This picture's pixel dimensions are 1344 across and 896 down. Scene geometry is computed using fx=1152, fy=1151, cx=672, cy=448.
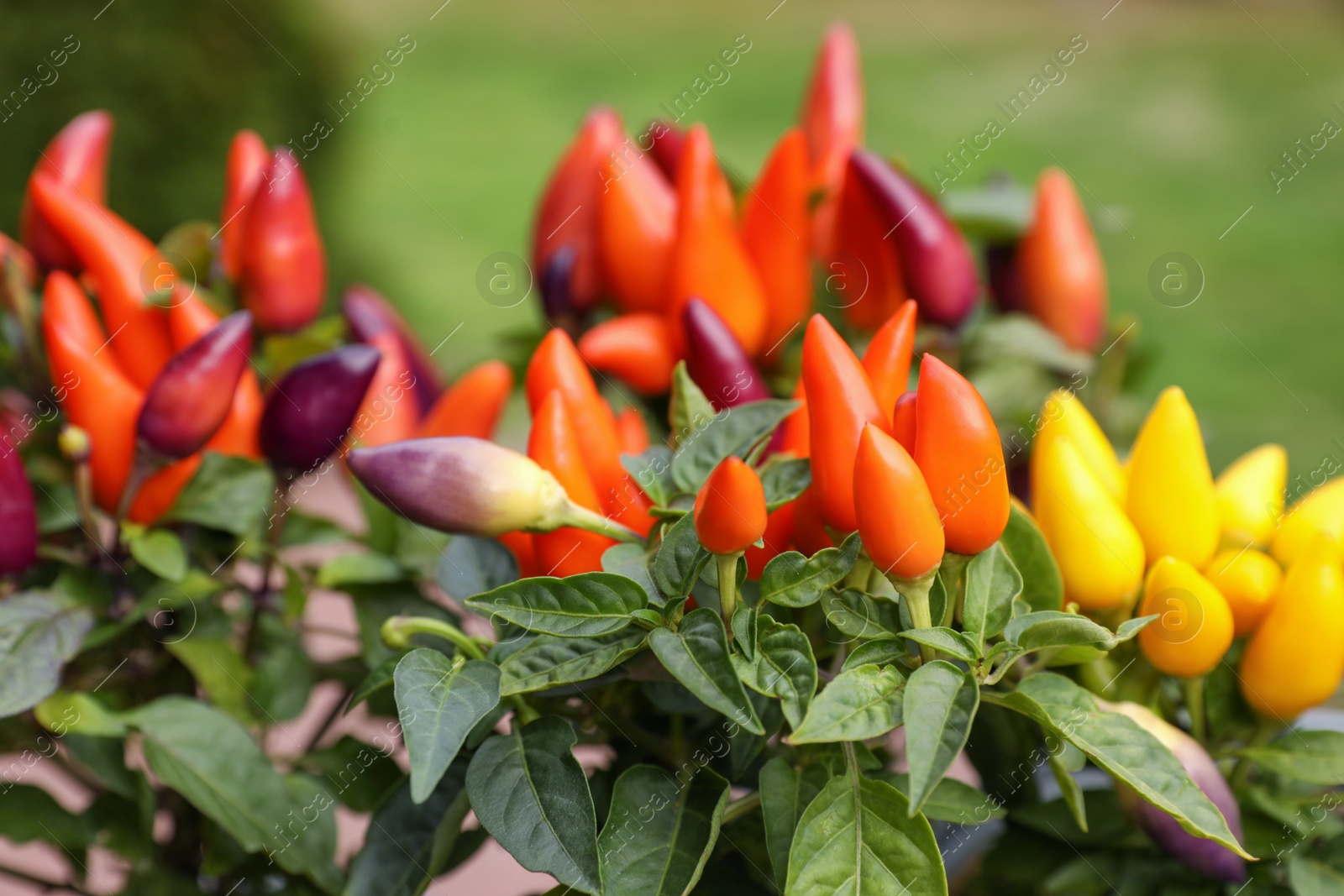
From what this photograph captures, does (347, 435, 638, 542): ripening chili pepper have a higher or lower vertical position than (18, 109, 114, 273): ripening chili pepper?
lower

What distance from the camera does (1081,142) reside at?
4695mm

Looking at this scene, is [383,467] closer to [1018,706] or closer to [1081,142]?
[1018,706]

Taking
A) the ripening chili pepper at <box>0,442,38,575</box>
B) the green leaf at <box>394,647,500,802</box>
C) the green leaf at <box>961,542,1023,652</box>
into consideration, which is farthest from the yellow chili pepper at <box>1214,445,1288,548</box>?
the ripening chili pepper at <box>0,442,38,575</box>

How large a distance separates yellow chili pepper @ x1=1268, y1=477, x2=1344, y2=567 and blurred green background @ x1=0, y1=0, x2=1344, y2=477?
43 centimetres

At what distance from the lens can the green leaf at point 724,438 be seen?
1.68 ft

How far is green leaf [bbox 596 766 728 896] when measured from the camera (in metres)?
0.46

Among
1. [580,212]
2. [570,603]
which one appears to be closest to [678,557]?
[570,603]

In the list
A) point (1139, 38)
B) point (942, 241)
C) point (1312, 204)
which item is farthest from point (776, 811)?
point (1139, 38)

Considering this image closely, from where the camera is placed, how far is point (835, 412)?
1.51 feet

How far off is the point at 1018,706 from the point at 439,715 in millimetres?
223

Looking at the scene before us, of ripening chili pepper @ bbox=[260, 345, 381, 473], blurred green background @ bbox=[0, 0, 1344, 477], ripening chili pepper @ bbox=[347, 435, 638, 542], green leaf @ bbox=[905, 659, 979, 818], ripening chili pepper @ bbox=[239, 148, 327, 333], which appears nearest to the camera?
green leaf @ bbox=[905, 659, 979, 818]

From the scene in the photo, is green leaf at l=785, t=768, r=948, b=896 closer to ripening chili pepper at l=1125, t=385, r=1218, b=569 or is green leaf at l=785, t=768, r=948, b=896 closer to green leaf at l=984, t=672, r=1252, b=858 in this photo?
green leaf at l=984, t=672, r=1252, b=858

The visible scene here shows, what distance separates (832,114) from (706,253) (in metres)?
0.24

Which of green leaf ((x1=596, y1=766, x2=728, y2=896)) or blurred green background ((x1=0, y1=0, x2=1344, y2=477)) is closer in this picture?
green leaf ((x1=596, y1=766, x2=728, y2=896))
